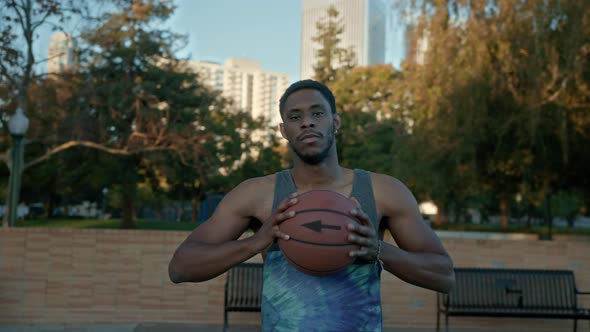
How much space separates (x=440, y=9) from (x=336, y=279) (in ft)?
39.5

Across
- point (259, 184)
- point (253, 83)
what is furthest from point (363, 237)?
point (253, 83)

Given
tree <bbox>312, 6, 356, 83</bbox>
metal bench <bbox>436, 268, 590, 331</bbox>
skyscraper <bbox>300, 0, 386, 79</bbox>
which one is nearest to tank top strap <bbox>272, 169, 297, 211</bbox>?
metal bench <bbox>436, 268, 590, 331</bbox>

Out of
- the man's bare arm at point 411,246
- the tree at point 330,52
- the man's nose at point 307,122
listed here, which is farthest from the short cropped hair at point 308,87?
the tree at point 330,52

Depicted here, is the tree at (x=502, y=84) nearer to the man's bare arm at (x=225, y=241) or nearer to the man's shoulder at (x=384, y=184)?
the man's shoulder at (x=384, y=184)

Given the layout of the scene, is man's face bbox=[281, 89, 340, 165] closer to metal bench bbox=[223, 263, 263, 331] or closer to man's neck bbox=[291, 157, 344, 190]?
man's neck bbox=[291, 157, 344, 190]

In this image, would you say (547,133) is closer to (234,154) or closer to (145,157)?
(145,157)

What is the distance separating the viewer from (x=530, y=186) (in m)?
14.9

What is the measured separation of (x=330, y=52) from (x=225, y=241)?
1299 inches

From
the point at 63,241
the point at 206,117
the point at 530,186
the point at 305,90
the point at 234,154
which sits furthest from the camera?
the point at 234,154

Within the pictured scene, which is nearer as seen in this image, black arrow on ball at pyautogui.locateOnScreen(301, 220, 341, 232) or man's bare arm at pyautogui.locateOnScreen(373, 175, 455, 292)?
black arrow on ball at pyautogui.locateOnScreen(301, 220, 341, 232)

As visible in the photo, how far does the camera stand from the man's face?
231 cm

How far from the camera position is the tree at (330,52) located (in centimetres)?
3450

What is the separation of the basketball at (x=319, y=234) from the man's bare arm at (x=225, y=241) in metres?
0.05

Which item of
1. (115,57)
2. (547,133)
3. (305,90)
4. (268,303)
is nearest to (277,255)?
(268,303)
